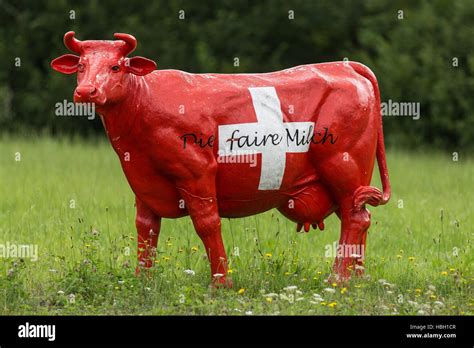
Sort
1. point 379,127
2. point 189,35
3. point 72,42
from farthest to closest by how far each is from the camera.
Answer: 1. point 189,35
2. point 379,127
3. point 72,42

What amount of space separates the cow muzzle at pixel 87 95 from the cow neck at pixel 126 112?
0.32m

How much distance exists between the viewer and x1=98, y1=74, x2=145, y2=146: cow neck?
8570 millimetres

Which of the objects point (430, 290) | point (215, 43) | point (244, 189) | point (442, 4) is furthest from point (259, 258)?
point (215, 43)

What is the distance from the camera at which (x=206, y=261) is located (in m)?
9.81

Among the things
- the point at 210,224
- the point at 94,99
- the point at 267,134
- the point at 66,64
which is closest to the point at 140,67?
the point at 94,99

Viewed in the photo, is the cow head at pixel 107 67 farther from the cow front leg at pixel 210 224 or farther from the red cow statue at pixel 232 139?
the cow front leg at pixel 210 224

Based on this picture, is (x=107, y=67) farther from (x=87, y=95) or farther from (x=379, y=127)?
(x=379, y=127)

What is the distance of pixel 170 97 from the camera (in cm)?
873

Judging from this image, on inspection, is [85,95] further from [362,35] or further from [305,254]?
[362,35]

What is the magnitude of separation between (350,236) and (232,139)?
1415mm

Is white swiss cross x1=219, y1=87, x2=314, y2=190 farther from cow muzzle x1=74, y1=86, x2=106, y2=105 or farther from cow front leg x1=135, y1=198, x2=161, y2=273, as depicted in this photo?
cow muzzle x1=74, y1=86, x2=106, y2=105

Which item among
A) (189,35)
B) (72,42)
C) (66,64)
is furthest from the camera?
(189,35)

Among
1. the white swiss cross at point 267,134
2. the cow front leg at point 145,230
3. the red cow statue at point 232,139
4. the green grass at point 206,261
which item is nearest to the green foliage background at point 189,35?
the green grass at point 206,261

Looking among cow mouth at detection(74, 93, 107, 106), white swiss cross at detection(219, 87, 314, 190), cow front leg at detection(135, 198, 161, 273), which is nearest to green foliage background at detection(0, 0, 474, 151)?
white swiss cross at detection(219, 87, 314, 190)
